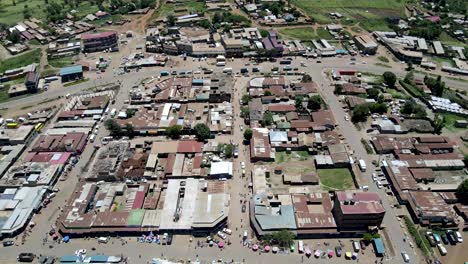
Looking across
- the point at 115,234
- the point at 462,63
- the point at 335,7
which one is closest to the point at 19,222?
the point at 115,234

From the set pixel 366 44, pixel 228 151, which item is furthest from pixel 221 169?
pixel 366 44

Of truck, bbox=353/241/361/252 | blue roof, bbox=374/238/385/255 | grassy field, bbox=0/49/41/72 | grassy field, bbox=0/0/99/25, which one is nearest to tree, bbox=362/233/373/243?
blue roof, bbox=374/238/385/255

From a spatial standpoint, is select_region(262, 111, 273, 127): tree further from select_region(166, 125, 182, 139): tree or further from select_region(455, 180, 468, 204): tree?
select_region(455, 180, 468, 204): tree

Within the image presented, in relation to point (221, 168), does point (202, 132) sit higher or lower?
higher

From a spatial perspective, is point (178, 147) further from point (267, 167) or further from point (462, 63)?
point (462, 63)

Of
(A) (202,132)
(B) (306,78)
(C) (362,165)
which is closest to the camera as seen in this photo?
(C) (362,165)

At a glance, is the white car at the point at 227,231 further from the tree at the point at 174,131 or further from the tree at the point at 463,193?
the tree at the point at 463,193

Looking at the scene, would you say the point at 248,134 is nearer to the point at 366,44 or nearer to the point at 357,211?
the point at 357,211
